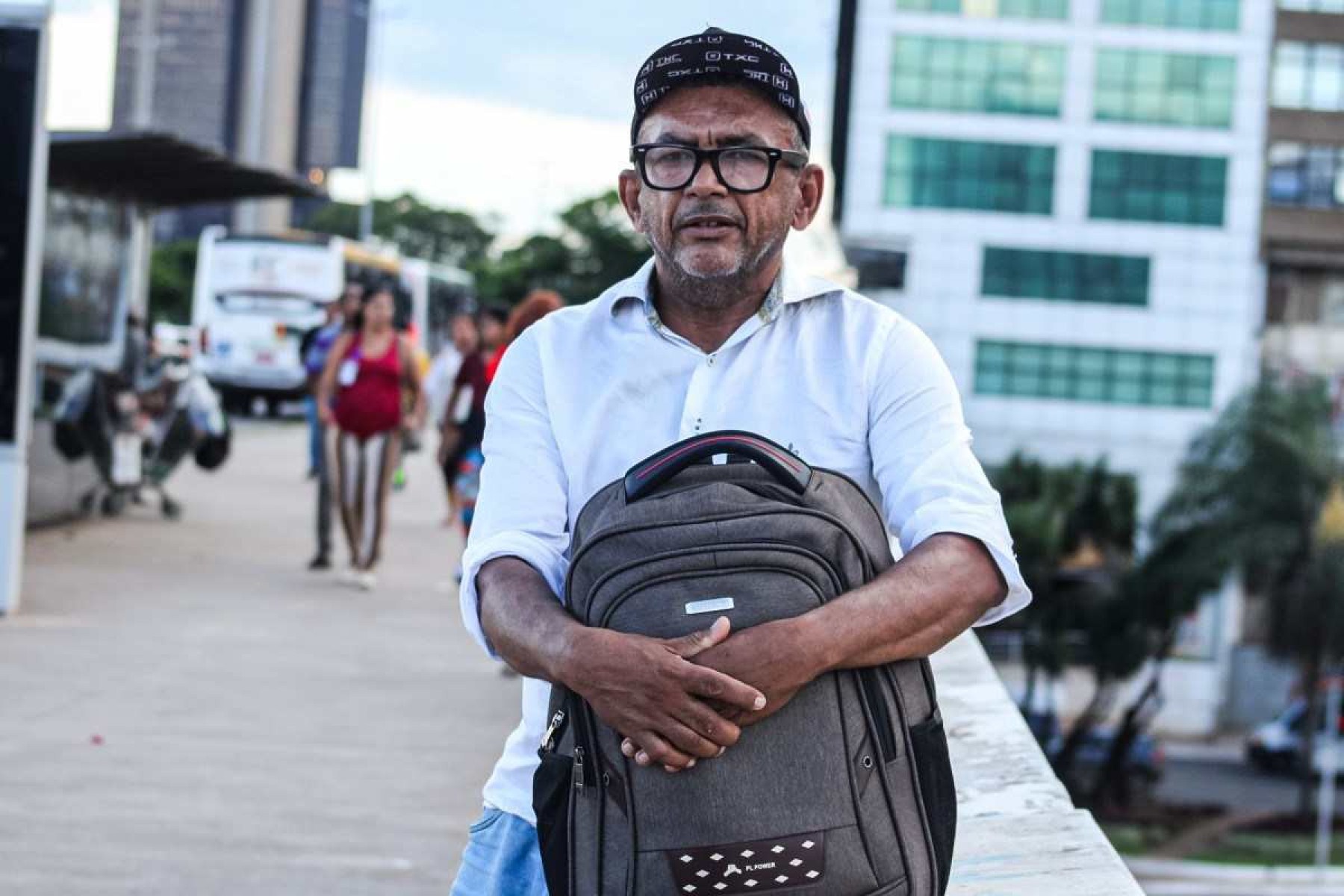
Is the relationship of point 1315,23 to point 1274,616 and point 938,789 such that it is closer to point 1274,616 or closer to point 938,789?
point 1274,616

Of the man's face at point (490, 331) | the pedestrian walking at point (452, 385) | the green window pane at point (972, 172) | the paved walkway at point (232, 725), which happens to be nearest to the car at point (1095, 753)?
the green window pane at point (972, 172)

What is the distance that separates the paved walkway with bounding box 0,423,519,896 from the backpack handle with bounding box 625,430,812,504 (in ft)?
11.6

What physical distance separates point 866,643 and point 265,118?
94816 mm

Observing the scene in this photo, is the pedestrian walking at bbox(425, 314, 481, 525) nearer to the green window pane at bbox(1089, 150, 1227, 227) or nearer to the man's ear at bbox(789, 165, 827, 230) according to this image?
the man's ear at bbox(789, 165, 827, 230)

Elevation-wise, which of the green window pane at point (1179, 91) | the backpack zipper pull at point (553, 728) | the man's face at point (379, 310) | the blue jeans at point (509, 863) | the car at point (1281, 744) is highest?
the green window pane at point (1179, 91)

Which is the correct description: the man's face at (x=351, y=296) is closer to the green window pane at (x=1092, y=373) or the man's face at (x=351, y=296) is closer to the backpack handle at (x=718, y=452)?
the backpack handle at (x=718, y=452)

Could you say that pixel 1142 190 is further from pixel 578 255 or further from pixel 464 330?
pixel 464 330

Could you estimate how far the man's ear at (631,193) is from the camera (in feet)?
8.79

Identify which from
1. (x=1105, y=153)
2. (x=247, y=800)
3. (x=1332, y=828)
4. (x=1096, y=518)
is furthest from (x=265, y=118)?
(x=247, y=800)

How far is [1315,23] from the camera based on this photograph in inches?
2512

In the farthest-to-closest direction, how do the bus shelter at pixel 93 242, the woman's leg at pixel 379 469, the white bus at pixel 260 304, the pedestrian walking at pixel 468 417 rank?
the white bus at pixel 260 304
the bus shelter at pixel 93 242
the woman's leg at pixel 379 469
the pedestrian walking at pixel 468 417

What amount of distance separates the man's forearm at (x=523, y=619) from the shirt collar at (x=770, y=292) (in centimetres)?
38

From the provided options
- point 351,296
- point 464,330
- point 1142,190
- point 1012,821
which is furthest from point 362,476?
point 1142,190

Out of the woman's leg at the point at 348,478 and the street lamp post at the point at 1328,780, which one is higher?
the woman's leg at the point at 348,478
